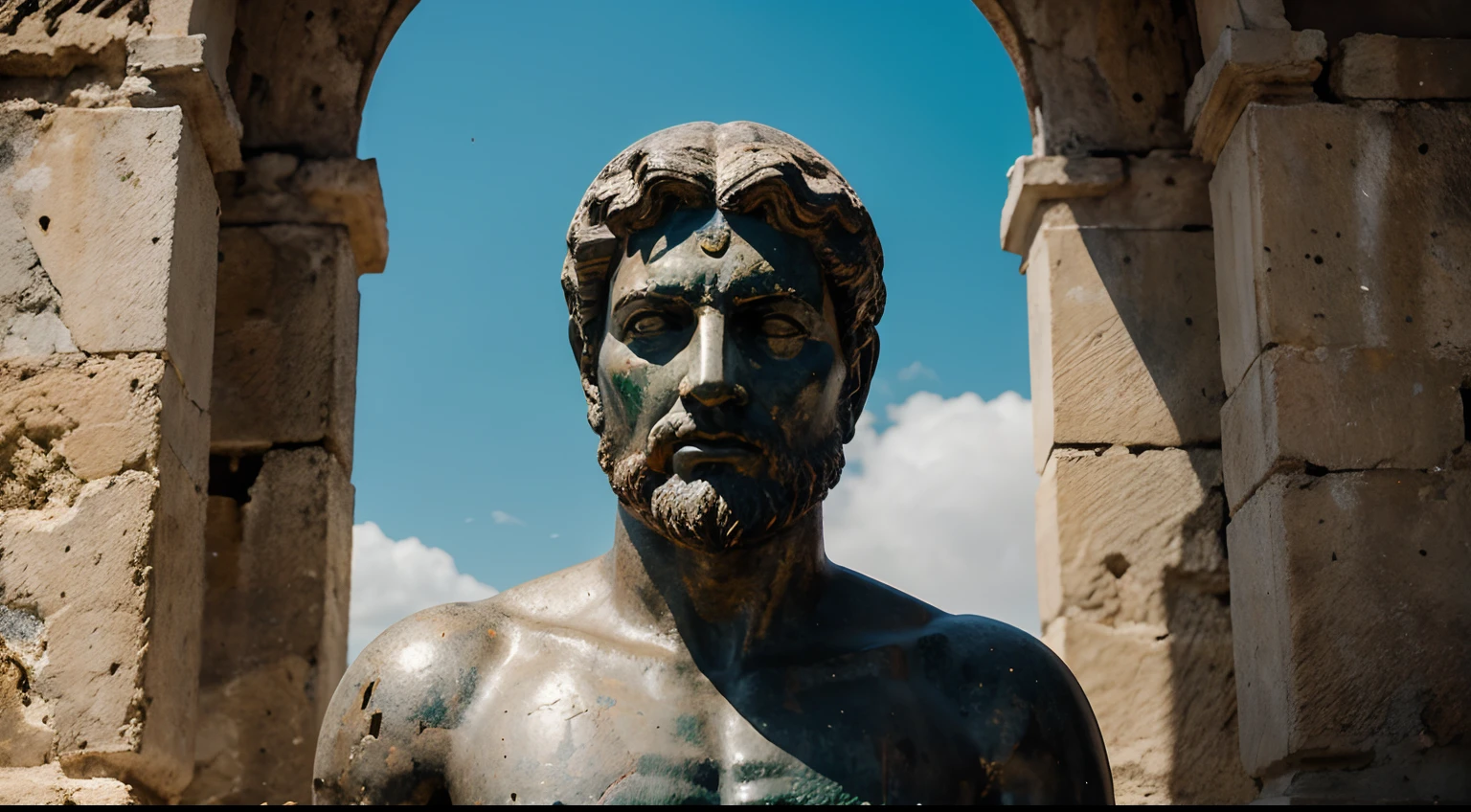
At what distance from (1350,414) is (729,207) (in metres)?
3.12

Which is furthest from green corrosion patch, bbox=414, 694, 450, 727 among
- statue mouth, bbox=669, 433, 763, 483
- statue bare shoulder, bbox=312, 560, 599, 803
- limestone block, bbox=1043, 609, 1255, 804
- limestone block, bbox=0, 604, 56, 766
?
limestone block, bbox=1043, 609, 1255, 804

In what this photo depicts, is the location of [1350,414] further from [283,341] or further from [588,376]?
[283,341]

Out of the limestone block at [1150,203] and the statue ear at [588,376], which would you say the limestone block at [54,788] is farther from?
the limestone block at [1150,203]

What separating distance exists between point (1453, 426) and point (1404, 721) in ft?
3.04

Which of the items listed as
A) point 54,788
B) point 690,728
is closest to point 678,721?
point 690,728

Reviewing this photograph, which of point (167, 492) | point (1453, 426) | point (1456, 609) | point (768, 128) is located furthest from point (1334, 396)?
point (167, 492)

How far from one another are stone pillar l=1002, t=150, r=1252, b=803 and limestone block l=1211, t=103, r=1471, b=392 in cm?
68

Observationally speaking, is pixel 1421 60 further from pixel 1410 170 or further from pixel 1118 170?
pixel 1118 170

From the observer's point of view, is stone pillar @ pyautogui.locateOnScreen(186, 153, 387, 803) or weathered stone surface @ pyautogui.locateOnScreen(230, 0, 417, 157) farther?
weathered stone surface @ pyautogui.locateOnScreen(230, 0, 417, 157)

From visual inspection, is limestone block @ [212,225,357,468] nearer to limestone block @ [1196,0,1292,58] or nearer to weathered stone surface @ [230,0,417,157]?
weathered stone surface @ [230,0,417,157]

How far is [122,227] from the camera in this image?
19.1 ft

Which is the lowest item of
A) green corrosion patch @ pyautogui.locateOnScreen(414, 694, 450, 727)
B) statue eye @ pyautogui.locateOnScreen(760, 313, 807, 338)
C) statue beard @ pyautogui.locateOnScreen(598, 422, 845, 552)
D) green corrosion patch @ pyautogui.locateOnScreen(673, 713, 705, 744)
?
green corrosion patch @ pyautogui.locateOnScreen(673, 713, 705, 744)

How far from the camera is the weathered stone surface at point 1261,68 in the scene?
20.1ft

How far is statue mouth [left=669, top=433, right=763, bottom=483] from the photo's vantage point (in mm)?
3154
